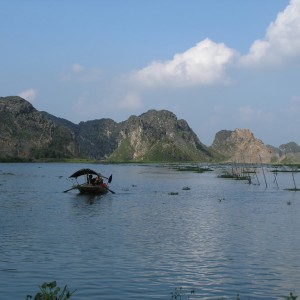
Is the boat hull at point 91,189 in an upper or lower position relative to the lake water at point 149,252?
upper

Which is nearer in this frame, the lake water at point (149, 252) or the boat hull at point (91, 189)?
the lake water at point (149, 252)

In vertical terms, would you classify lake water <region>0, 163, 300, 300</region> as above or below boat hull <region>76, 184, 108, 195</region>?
below

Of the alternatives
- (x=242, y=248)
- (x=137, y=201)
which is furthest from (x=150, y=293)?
(x=137, y=201)

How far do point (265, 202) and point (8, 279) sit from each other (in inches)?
1476

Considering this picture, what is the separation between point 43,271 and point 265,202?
35992 mm

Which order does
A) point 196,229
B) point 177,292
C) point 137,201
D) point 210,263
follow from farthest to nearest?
point 137,201 → point 196,229 → point 210,263 → point 177,292

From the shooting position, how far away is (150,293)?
53.4ft

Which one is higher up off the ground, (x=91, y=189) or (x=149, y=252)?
(x=91, y=189)

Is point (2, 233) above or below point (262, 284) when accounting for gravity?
above

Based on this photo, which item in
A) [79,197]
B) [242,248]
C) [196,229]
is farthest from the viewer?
[79,197]

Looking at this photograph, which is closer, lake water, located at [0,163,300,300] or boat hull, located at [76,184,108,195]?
lake water, located at [0,163,300,300]

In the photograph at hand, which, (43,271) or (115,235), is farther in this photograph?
(115,235)

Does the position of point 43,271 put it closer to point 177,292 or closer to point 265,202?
point 177,292

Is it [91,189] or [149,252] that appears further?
[91,189]
